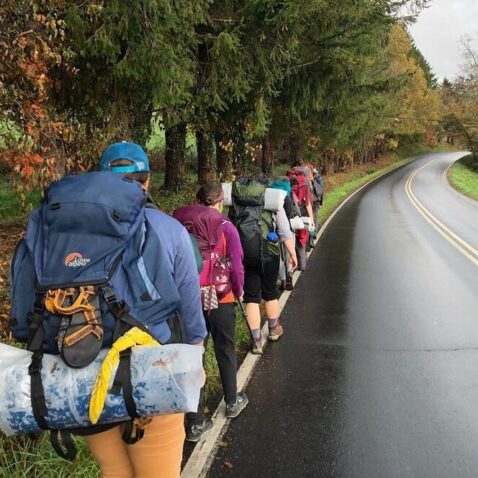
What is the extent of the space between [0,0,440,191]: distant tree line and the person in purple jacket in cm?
136

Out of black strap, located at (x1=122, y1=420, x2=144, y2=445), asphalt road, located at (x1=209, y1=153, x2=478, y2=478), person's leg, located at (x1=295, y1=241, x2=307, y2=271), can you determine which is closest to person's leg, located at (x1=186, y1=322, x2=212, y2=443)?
asphalt road, located at (x1=209, y1=153, x2=478, y2=478)

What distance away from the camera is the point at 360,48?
35.2 feet

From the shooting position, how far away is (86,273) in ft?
6.33

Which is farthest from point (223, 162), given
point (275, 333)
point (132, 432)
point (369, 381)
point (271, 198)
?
point (132, 432)

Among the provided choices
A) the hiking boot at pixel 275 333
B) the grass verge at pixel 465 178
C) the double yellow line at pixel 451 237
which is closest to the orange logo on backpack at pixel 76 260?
the hiking boot at pixel 275 333

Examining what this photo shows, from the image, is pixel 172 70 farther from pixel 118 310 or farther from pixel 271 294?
pixel 118 310

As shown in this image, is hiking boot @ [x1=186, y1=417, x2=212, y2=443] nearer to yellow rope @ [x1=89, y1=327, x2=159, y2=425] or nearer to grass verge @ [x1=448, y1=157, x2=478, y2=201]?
yellow rope @ [x1=89, y1=327, x2=159, y2=425]

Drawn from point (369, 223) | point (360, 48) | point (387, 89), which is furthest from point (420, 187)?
point (360, 48)

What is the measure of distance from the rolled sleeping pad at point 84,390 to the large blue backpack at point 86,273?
0.12 ft

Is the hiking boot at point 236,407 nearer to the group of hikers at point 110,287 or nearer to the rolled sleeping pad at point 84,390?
the group of hikers at point 110,287

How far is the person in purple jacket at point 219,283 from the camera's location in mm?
3822

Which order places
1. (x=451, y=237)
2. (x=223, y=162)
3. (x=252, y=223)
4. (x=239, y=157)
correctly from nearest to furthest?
(x=252, y=223) < (x=451, y=237) < (x=223, y=162) < (x=239, y=157)

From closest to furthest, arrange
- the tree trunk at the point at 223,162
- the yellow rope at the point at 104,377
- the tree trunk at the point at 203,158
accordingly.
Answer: the yellow rope at the point at 104,377 < the tree trunk at the point at 203,158 < the tree trunk at the point at 223,162

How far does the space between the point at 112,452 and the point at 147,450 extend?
0.17m
